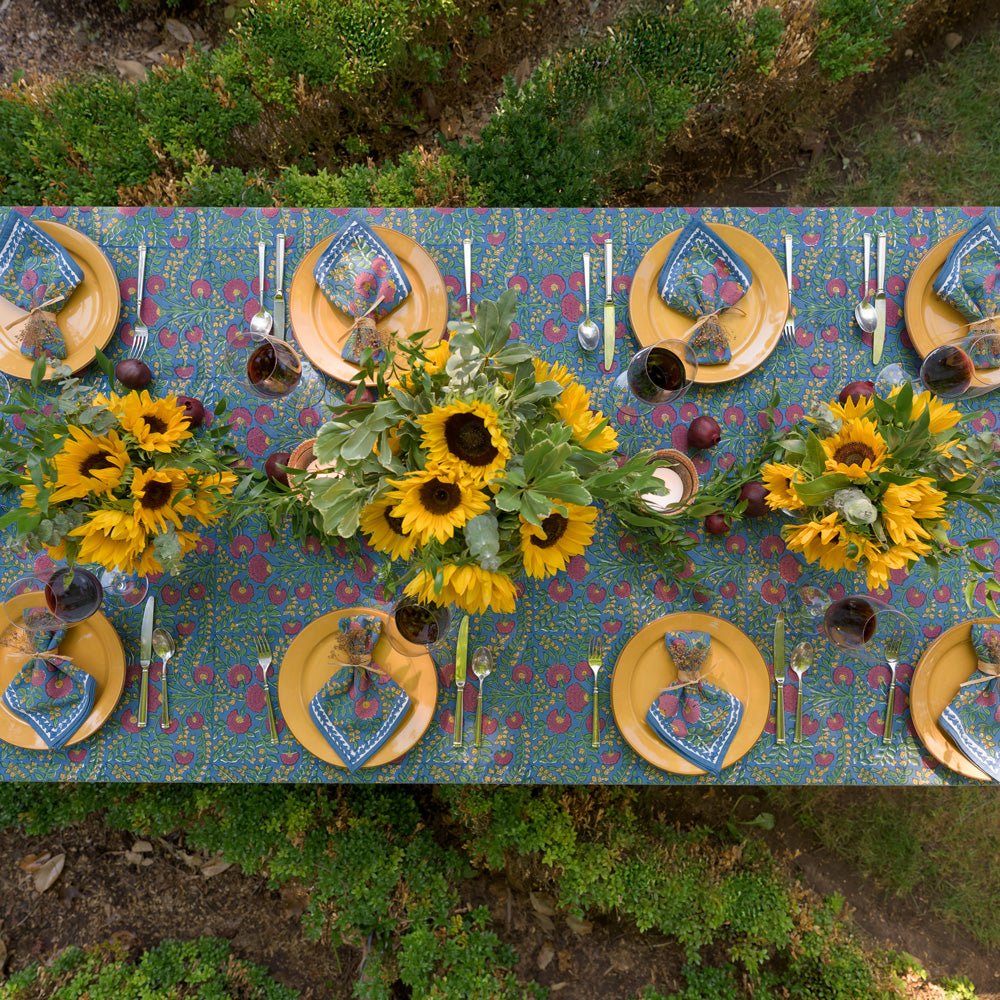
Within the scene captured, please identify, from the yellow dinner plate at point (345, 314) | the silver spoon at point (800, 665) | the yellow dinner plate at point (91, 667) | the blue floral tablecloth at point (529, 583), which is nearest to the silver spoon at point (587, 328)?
the blue floral tablecloth at point (529, 583)

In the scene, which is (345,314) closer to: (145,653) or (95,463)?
(95,463)

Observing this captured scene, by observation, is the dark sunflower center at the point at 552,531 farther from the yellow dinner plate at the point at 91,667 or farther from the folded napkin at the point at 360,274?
the yellow dinner plate at the point at 91,667

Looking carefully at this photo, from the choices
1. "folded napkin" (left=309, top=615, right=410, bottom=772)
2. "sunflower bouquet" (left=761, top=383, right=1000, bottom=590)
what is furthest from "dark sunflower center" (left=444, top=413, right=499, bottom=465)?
"folded napkin" (left=309, top=615, right=410, bottom=772)

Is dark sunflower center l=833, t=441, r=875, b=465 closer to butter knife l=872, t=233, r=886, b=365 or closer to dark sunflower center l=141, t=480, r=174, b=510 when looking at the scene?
butter knife l=872, t=233, r=886, b=365

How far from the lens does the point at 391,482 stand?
40.4 inches

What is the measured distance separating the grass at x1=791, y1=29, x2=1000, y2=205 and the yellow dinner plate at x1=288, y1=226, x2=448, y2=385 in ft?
5.98

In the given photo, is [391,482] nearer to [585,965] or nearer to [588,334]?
[588,334]

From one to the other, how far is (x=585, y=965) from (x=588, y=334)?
7.08ft

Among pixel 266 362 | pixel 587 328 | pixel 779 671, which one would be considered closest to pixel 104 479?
pixel 266 362

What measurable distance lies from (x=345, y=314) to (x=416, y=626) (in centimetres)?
77

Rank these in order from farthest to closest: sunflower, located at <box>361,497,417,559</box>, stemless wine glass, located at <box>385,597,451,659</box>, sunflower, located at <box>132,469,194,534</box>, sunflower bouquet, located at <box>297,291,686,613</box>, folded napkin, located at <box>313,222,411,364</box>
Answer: folded napkin, located at <box>313,222,411,364</box>, stemless wine glass, located at <box>385,597,451,659</box>, sunflower, located at <box>132,469,194,534</box>, sunflower, located at <box>361,497,417,559</box>, sunflower bouquet, located at <box>297,291,686,613</box>

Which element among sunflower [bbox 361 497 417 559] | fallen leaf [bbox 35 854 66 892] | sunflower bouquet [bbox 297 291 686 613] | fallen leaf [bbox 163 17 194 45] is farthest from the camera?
fallen leaf [bbox 163 17 194 45]

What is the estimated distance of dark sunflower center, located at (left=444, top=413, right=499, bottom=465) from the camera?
3.28ft

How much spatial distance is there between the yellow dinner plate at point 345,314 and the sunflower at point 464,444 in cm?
61
